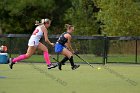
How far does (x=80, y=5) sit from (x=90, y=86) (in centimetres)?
3610

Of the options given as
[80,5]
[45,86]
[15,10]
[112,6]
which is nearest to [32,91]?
[45,86]

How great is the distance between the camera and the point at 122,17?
3978 centimetres

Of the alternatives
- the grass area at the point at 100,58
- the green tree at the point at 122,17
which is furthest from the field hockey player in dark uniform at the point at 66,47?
the green tree at the point at 122,17

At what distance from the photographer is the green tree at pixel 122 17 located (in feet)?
130

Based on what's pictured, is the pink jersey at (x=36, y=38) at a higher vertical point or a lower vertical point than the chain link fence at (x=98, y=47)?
higher

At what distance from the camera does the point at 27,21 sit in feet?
178

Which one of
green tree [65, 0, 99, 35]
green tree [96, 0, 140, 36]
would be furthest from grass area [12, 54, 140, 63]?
green tree [65, 0, 99, 35]

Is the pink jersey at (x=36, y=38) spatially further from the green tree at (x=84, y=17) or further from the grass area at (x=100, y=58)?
the green tree at (x=84, y=17)

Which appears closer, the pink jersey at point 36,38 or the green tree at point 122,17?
the pink jersey at point 36,38

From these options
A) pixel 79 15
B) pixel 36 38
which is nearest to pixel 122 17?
pixel 79 15

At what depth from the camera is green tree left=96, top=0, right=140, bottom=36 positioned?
3959 centimetres

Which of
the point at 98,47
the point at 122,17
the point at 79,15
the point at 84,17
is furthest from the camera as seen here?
the point at 84,17

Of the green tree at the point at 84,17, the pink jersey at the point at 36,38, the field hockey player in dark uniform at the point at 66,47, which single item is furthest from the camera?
the green tree at the point at 84,17

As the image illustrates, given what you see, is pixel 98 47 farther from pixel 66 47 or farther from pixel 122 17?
pixel 122 17
